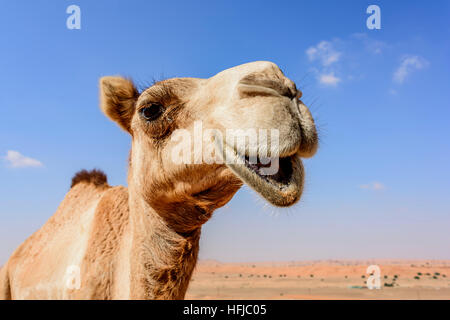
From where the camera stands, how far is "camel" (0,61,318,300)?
2.34 metres

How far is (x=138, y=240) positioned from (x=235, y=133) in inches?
60.1

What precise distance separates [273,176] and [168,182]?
1134 millimetres

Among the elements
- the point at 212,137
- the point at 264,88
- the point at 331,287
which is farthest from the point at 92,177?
the point at 331,287

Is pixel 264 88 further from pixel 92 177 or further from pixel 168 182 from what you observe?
pixel 92 177

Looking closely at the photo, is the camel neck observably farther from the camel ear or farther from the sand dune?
the sand dune

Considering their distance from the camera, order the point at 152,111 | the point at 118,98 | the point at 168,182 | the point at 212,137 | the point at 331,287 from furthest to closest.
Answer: the point at 331,287 < the point at 118,98 < the point at 152,111 < the point at 168,182 < the point at 212,137

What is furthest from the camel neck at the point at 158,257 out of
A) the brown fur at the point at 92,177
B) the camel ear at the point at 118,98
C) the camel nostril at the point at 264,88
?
the brown fur at the point at 92,177

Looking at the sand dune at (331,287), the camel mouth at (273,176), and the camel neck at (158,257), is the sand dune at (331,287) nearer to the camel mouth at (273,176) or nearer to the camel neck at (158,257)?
the camel neck at (158,257)

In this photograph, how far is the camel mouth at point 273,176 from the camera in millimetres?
2248

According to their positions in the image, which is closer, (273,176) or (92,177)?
(273,176)

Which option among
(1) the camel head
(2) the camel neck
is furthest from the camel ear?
(2) the camel neck

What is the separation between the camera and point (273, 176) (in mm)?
2330
